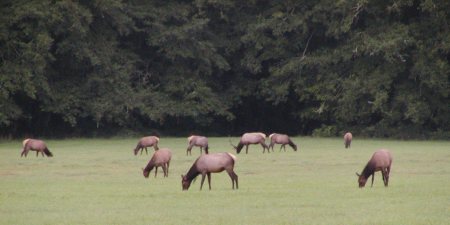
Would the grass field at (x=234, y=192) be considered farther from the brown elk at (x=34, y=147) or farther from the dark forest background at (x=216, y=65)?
the dark forest background at (x=216, y=65)

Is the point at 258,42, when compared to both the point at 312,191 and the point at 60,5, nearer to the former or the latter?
the point at 60,5

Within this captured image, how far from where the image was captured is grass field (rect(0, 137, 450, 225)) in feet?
57.1

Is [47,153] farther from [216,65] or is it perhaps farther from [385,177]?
[216,65]

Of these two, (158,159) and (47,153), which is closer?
(158,159)

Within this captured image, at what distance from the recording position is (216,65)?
51.5 meters

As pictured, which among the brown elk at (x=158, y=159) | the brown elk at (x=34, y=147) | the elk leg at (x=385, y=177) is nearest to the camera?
the elk leg at (x=385, y=177)

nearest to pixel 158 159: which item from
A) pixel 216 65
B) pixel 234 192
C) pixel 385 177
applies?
pixel 234 192

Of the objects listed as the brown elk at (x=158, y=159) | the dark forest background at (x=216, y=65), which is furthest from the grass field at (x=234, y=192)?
the dark forest background at (x=216, y=65)

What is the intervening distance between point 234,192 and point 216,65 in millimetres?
30217

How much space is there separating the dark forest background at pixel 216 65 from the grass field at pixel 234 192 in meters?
11.1

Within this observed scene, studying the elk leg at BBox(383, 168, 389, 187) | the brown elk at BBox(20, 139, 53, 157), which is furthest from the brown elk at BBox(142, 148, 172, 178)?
the brown elk at BBox(20, 139, 53, 157)

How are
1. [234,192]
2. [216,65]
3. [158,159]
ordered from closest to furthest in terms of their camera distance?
[234,192] < [158,159] < [216,65]

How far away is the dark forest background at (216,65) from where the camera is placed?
45375 millimetres

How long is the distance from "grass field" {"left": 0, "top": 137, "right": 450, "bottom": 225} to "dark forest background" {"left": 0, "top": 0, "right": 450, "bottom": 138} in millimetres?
11101
